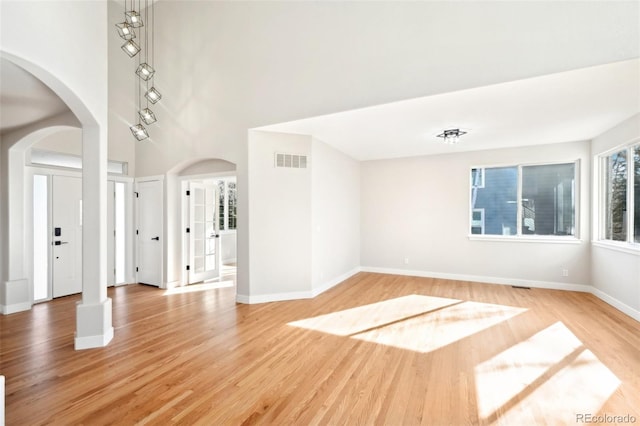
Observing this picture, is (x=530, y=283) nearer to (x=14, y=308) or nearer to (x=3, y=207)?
(x=14, y=308)

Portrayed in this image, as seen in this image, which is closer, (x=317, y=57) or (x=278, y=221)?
(x=317, y=57)

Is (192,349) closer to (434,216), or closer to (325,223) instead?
(325,223)

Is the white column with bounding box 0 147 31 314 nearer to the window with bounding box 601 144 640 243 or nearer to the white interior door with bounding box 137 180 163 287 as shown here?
the white interior door with bounding box 137 180 163 287

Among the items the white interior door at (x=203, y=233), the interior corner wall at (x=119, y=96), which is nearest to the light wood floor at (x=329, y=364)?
A: the white interior door at (x=203, y=233)

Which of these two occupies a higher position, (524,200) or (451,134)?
(451,134)

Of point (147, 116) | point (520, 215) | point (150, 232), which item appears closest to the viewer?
point (147, 116)

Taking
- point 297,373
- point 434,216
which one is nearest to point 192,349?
point 297,373

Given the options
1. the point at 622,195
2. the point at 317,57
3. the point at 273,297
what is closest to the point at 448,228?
the point at 622,195

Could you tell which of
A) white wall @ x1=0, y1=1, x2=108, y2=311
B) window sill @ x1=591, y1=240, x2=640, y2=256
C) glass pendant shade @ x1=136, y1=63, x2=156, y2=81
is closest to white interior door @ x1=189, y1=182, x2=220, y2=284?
glass pendant shade @ x1=136, y1=63, x2=156, y2=81

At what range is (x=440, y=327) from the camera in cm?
365

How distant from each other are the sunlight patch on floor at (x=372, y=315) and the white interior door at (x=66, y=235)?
170 inches

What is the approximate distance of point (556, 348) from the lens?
3059 mm

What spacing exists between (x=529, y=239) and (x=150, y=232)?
7534mm

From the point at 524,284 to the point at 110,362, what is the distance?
661 centimetres
